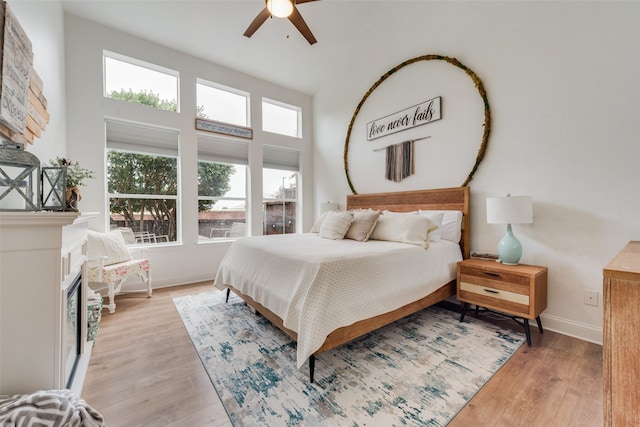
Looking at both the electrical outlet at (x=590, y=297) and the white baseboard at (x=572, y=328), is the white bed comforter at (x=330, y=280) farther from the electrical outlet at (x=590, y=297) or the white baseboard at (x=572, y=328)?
the electrical outlet at (x=590, y=297)

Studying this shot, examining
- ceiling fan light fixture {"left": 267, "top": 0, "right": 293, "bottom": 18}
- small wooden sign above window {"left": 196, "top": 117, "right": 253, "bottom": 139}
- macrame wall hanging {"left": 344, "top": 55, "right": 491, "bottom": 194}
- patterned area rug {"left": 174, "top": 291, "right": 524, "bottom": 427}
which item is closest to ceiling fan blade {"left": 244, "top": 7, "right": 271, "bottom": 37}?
ceiling fan light fixture {"left": 267, "top": 0, "right": 293, "bottom": 18}

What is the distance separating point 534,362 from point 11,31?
12.8 feet

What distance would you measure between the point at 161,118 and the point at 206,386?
11.6 ft

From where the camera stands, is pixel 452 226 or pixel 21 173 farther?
pixel 452 226

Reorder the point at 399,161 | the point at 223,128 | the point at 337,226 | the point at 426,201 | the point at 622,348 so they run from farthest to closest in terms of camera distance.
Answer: the point at 223,128
the point at 399,161
the point at 426,201
the point at 337,226
the point at 622,348

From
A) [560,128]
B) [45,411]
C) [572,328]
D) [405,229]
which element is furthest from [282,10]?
[572,328]

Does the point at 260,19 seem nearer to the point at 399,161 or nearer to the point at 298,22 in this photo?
the point at 298,22

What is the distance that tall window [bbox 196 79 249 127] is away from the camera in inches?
160

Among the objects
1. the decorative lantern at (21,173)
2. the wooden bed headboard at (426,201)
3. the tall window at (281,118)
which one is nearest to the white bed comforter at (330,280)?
the wooden bed headboard at (426,201)

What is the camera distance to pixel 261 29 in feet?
11.7

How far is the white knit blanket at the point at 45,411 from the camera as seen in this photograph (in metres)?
0.85

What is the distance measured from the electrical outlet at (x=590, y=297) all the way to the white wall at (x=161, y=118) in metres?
4.14

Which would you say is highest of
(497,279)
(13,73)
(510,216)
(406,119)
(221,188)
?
(406,119)

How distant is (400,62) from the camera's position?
354 cm
